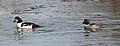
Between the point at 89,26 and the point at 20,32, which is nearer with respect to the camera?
the point at 20,32

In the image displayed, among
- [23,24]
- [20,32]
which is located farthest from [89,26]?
[20,32]

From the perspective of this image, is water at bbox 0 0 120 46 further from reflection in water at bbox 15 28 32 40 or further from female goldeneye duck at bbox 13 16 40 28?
female goldeneye duck at bbox 13 16 40 28

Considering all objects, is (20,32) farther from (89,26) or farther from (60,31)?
(89,26)

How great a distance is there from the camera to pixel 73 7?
32.9 m

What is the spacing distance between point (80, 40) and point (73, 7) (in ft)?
41.5

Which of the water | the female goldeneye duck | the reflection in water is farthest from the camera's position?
the female goldeneye duck

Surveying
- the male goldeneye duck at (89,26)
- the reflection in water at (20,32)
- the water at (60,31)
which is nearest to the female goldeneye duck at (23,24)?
the reflection in water at (20,32)

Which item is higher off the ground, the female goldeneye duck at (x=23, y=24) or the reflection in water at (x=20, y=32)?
the female goldeneye duck at (x=23, y=24)

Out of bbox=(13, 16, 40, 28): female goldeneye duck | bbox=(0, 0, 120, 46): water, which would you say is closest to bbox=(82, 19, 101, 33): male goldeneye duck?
bbox=(0, 0, 120, 46): water

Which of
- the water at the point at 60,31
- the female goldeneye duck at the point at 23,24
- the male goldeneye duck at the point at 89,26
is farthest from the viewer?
the female goldeneye duck at the point at 23,24

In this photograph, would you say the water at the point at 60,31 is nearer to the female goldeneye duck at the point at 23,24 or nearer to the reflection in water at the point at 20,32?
the reflection in water at the point at 20,32

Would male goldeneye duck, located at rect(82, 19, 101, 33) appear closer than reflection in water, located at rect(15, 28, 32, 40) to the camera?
No

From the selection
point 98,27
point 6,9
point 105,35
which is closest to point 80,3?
point 6,9

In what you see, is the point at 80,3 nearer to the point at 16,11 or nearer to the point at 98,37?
the point at 16,11
